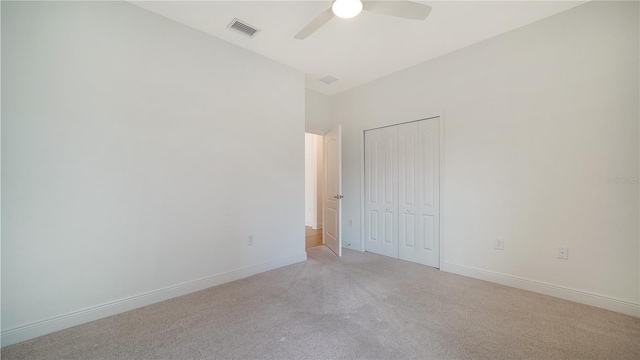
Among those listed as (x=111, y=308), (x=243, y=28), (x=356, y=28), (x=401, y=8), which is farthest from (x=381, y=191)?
(x=111, y=308)

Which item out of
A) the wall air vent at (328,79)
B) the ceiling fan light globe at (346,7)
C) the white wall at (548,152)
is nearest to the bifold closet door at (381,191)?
the white wall at (548,152)

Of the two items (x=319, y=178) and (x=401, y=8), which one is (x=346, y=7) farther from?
(x=319, y=178)

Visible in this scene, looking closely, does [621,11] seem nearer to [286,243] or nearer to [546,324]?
[546,324]

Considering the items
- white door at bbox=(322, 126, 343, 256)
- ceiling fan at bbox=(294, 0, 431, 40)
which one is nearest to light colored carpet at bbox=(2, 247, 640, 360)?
white door at bbox=(322, 126, 343, 256)

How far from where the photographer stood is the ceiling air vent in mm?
2523

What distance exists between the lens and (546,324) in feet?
6.47

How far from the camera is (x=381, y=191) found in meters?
3.90

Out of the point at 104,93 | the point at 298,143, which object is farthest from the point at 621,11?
the point at 104,93

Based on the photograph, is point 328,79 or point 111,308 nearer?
point 111,308

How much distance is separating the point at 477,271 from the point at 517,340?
3.98 feet

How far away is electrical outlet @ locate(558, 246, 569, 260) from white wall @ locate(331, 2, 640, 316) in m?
0.04

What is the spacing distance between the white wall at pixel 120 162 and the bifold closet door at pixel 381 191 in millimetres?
1725

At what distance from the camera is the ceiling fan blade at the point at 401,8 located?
5.60ft

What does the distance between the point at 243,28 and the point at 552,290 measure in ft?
13.4
